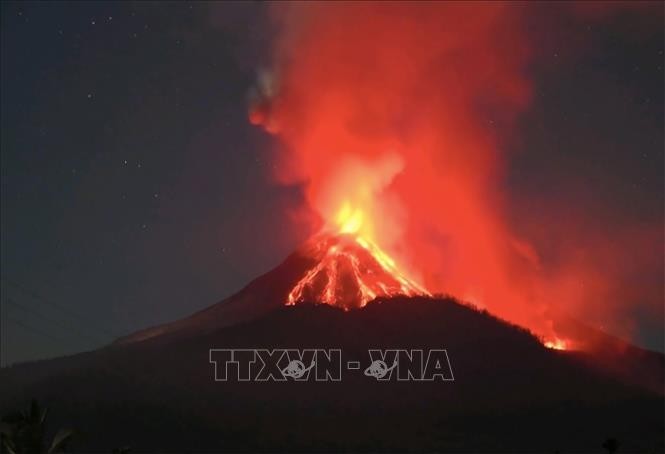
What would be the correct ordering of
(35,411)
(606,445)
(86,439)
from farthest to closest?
(86,439) → (606,445) → (35,411)

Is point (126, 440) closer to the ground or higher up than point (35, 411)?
higher up

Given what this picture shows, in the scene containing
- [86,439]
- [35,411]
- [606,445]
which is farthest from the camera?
[86,439]

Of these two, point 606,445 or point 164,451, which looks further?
point 164,451

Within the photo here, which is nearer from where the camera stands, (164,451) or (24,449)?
(24,449)

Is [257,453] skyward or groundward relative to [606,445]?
skyward

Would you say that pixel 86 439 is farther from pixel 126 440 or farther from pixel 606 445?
pixel 606 445

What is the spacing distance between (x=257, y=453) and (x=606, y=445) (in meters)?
146

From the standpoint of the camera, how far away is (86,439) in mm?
194500

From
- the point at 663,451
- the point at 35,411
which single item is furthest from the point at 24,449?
the point at 663,451

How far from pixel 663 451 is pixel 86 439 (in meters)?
105

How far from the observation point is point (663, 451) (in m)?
199

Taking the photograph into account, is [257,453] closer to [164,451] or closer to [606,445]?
[164,451]

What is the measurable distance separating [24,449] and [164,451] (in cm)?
16614

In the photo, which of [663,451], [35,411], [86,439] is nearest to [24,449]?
[35,411]
